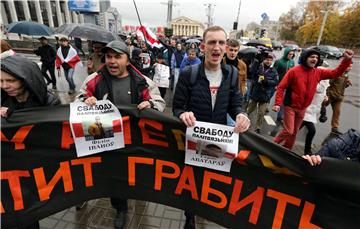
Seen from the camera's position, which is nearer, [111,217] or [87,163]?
[87,163]

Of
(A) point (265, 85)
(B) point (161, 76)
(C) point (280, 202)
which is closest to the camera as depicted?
(C) point (280, 202)

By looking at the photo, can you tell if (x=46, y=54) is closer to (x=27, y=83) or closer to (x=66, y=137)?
(x=27, y=83)

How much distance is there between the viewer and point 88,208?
3.01m

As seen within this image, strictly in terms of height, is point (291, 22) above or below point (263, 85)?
above

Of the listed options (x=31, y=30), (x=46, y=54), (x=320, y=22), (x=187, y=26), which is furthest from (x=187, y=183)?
(x=187, y=26)

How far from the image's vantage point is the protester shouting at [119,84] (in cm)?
236

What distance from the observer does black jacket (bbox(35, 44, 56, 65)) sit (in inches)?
329

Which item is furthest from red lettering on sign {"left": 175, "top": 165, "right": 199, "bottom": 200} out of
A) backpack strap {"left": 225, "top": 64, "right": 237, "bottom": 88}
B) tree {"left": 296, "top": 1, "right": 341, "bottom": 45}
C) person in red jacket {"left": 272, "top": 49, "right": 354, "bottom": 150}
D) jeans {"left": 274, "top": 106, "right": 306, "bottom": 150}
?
tree {"left": 296, "top": 1, "right": 341, "bottom": 45}

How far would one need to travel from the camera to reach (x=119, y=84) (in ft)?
8.09

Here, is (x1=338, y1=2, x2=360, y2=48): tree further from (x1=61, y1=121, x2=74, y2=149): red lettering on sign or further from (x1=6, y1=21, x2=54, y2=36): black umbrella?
(x1=61, y1=121, x2=74, y2=149): red lettering on sign

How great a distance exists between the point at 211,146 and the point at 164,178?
0.59 meters

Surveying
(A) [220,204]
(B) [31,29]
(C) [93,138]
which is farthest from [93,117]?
(B) [31,29]

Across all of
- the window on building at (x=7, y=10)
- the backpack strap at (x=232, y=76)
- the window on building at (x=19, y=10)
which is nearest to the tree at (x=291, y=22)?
the window on building at (x=19, y=10)

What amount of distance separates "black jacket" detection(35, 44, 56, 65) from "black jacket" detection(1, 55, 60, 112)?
703 cm
